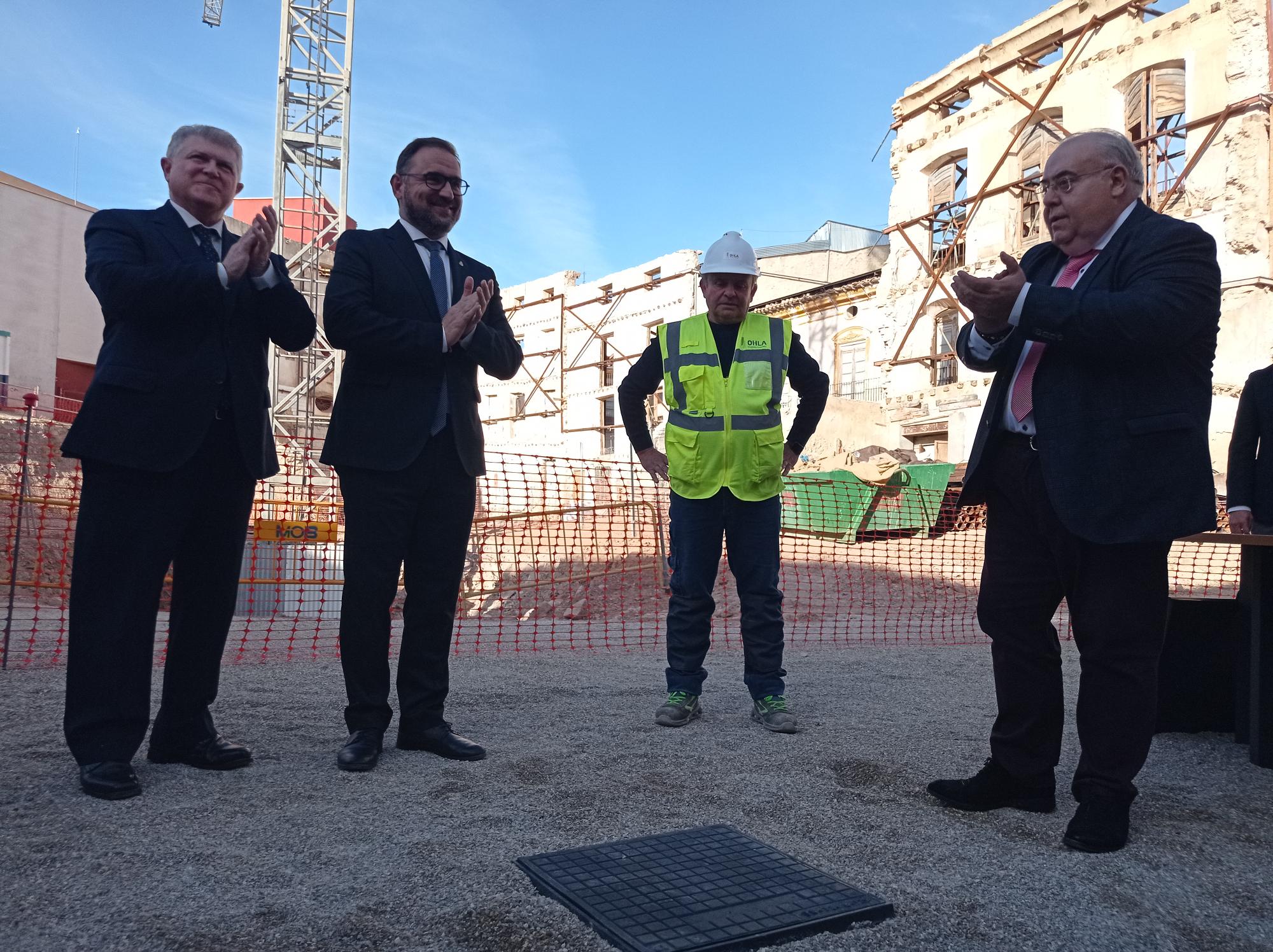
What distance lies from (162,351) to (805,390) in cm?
251

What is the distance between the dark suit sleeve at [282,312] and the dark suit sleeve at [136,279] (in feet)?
0.77

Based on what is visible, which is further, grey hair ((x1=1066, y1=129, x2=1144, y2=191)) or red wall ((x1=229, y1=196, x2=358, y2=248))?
red wall ((x1=229, y1=196, x2=358, y2=248))

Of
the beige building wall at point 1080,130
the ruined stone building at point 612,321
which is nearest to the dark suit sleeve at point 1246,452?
the beige building wall at point 1080,130

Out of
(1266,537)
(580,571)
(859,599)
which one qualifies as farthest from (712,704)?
(580,571)

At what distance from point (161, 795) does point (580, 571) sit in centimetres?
1017

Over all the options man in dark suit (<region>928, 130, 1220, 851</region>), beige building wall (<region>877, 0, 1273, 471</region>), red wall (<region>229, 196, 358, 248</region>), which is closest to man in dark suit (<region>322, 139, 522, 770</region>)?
man in dark suit (<region>928, 130, 1220, 851</region>)

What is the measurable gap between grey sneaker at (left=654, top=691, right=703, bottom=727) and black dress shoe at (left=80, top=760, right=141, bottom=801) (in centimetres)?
184

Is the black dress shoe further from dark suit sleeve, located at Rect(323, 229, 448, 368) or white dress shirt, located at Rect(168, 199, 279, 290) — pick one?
white dress shirt, located at Rect(168, 199, 279, 290)

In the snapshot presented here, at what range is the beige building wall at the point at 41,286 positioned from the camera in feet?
73.9

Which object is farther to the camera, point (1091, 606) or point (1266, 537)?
point (1266, 537)

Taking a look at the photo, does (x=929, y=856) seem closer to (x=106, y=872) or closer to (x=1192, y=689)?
(x=106, y=872)

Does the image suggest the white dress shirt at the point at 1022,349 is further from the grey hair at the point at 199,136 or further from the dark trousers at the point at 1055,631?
the grey hair at the point at 199,136

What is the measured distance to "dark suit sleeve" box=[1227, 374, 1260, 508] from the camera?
190 inches

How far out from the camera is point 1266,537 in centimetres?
305
